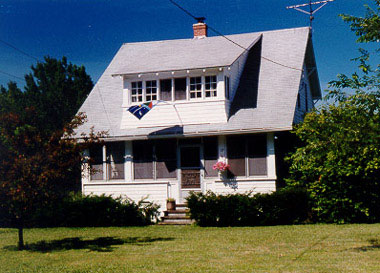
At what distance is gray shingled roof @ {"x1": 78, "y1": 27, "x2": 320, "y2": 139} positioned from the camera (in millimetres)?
19109

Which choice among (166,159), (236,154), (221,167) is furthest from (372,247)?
(166,159)

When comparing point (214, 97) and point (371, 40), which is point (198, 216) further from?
point (371, 40)

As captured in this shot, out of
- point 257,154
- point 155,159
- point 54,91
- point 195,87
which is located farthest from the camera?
point 54,91

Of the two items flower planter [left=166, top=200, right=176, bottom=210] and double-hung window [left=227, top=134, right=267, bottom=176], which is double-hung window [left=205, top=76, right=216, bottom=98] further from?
flower planter [left=166, top=200, right=176, bottom=210]

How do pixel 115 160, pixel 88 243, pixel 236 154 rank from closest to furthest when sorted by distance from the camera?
pixel 88 243, pixel 236 154, pixel 115 160

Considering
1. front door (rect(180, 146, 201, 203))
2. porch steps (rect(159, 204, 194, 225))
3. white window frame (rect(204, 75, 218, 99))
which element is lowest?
porch steps (rect(159, 204, 194, 225))

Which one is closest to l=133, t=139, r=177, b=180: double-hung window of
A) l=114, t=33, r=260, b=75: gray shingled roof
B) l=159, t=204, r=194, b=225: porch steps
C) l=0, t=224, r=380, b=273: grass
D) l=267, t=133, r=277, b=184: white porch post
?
l=159, t=204, r=194, b=225: porch steps

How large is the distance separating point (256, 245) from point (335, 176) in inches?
207

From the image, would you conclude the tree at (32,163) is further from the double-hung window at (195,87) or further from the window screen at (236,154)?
the double-hung window at (195,87)

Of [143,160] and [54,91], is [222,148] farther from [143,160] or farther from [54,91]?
[54,91]

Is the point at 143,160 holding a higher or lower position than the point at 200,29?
lower

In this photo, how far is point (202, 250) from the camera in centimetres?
1162

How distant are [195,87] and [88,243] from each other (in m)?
8.77

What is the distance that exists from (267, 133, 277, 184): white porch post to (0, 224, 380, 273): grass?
3.34 meters
